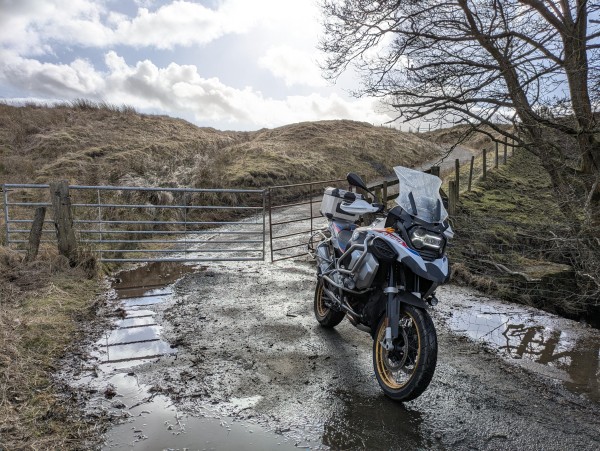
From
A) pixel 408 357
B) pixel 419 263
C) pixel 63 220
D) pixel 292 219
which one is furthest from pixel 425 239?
pixel 292 219

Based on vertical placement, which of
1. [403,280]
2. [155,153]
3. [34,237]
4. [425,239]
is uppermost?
[155,153]

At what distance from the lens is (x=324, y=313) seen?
18.0ft

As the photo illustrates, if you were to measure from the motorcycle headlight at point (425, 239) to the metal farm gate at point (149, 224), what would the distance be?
5.32 m

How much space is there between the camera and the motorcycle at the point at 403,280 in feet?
11.6

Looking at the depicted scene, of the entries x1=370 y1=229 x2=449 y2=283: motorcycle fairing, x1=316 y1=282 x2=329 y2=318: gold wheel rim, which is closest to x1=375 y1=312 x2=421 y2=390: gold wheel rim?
x1=370 y1=229 x2=449 y2=283: motorcycle fairing

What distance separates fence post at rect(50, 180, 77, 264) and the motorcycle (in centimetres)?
549

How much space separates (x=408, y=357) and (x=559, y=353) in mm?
2384

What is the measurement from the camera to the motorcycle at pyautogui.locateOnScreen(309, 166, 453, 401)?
3.53 meters

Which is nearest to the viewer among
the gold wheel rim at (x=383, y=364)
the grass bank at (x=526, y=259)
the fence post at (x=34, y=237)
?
the gold wheel rim at (x=383, y=364)

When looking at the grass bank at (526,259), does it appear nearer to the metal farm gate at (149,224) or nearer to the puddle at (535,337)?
the puddle at (535,337)

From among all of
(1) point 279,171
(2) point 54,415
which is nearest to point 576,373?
(2) point 54,415

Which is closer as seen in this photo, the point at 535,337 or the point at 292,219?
the point at 535,337

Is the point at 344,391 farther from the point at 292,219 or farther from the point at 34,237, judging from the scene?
the point at 292,219

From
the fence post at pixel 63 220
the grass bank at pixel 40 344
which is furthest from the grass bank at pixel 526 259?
the fence post at pixel 63 220
